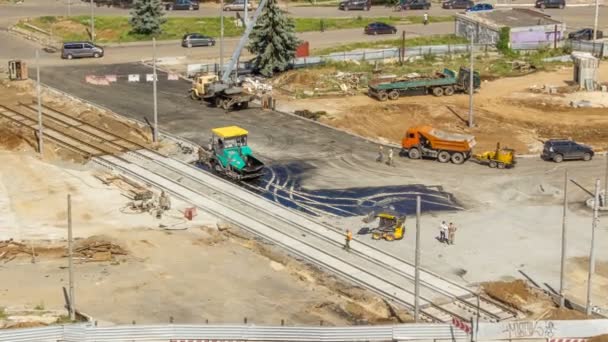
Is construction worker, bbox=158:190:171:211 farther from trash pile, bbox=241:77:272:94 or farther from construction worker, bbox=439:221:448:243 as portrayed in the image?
trash pile, bbox=241:77:272:94

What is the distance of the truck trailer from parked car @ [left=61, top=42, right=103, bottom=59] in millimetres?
28858

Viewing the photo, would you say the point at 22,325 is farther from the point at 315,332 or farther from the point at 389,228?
the point at 389,228

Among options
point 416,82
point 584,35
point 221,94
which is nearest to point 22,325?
point 221,94

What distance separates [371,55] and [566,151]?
31031mm

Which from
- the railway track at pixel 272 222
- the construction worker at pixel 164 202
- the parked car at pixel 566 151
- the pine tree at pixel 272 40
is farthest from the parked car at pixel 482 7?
the construction worker at pixel 164 202

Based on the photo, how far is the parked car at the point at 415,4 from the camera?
4727 inches

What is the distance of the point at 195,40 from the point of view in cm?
10075

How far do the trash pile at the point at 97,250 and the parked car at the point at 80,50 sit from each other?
45488 millimetres

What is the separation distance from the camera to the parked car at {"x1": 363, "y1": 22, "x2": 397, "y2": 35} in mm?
105188

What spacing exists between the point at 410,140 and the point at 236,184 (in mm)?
11676

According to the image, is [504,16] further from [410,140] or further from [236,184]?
[236,184]

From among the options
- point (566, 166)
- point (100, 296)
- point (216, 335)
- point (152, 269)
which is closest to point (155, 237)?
point (152, 269)

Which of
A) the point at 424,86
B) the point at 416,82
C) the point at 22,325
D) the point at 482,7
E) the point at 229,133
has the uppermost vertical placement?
the point at 482,7

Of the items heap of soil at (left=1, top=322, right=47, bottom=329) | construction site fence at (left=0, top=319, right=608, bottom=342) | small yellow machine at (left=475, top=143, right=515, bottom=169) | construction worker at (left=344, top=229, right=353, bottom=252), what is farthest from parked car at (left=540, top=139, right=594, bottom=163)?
heap of soil at (left=1, top=322, right=47, bottom=329)
